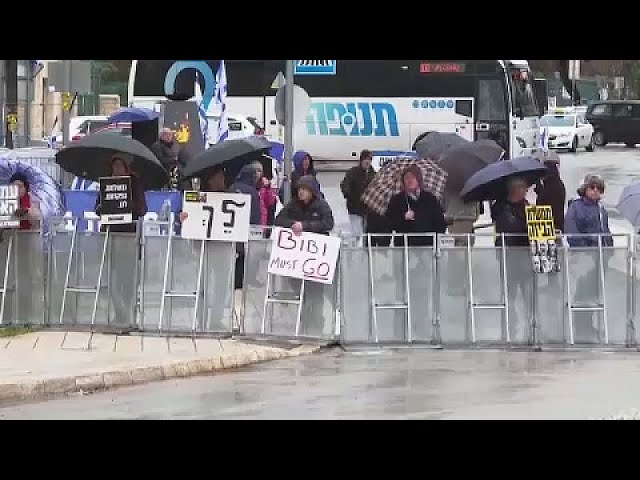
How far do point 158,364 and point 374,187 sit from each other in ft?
11.9

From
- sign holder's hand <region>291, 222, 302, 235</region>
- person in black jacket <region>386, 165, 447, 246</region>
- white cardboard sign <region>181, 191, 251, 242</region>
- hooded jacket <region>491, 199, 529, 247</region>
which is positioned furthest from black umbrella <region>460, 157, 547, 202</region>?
white cardboard sign <region>181, 191, 251, 242</region>

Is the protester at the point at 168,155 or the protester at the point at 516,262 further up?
the protester at the point at 168,155

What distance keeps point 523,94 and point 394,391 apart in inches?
890

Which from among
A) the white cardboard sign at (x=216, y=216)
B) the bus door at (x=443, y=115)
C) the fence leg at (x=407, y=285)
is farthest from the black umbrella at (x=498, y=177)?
the bus door at (x=443, y=115)

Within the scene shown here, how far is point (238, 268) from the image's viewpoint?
15.7 m

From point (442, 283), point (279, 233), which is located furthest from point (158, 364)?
point (442, 283)

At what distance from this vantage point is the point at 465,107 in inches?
1336

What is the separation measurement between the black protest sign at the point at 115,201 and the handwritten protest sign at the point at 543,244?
4317 millimetres

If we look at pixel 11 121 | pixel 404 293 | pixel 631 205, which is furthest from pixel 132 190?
pixel 11 121

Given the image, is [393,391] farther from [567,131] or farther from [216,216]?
[567,131]

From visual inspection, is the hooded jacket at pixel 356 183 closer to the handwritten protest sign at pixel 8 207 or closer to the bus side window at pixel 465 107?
the handwritten protest sign at pixel 8 207

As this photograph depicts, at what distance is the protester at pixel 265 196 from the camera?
18.7 meters
